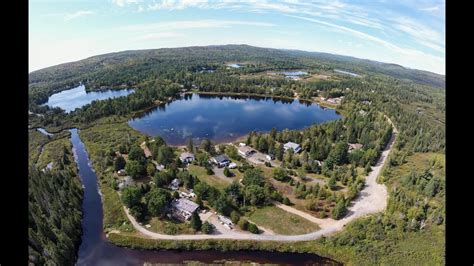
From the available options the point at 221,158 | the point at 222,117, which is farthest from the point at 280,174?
the point at 222,117

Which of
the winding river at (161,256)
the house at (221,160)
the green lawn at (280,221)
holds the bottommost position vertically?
the winding river at (161,256)

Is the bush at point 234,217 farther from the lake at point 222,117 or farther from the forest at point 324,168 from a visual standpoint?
the lake at point 222,117

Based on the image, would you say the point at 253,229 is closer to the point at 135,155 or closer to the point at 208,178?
the point at 208,178

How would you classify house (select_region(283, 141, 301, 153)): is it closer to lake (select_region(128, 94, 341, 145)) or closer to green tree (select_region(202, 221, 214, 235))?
lake (select_region(128, 94, 341, 145))

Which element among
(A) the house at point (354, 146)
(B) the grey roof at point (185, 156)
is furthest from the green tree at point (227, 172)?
(A) the house at point (354, 146)

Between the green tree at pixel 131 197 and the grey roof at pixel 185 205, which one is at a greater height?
the green tree at pixel 131 197

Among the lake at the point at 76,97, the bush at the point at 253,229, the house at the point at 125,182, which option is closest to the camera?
the bush at the point at 253,229
